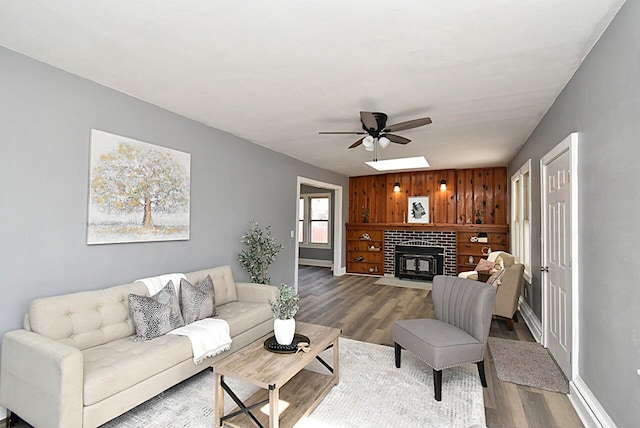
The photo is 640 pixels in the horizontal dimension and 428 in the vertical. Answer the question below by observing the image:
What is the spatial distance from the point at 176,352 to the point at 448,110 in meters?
3.42

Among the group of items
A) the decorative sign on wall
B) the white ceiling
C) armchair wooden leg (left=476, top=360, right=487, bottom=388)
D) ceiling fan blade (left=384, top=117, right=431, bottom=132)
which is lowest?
armchair wooden leg (left=476, top=360, right=487, bottom=388)

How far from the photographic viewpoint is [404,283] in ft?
23.6

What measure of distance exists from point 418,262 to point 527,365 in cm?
448

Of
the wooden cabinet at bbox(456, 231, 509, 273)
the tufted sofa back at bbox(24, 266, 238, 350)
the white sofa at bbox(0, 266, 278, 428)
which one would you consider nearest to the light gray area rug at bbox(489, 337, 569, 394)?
the white sofa at bbox(0, 266, 278, 428)

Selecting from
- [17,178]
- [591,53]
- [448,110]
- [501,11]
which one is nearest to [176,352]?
[17,178]

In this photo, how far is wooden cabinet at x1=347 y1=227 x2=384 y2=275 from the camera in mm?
8148

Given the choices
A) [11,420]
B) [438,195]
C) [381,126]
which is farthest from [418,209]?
[11,420]

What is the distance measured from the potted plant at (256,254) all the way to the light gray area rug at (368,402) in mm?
1663

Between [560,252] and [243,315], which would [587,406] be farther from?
[243,315]

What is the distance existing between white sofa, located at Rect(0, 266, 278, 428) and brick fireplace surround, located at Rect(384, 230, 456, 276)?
558 cm

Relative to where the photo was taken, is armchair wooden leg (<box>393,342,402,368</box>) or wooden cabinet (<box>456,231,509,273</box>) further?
wooden cabinet (<box>456,231,509,273</box>)

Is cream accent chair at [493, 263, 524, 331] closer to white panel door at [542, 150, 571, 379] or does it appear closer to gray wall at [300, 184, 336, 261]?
white panel door at [542, 150, 571, 379]

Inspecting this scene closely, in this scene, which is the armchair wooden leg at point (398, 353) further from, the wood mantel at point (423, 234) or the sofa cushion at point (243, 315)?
the wood mantel at point (423, 234)

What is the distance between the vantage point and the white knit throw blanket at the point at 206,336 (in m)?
2.65
